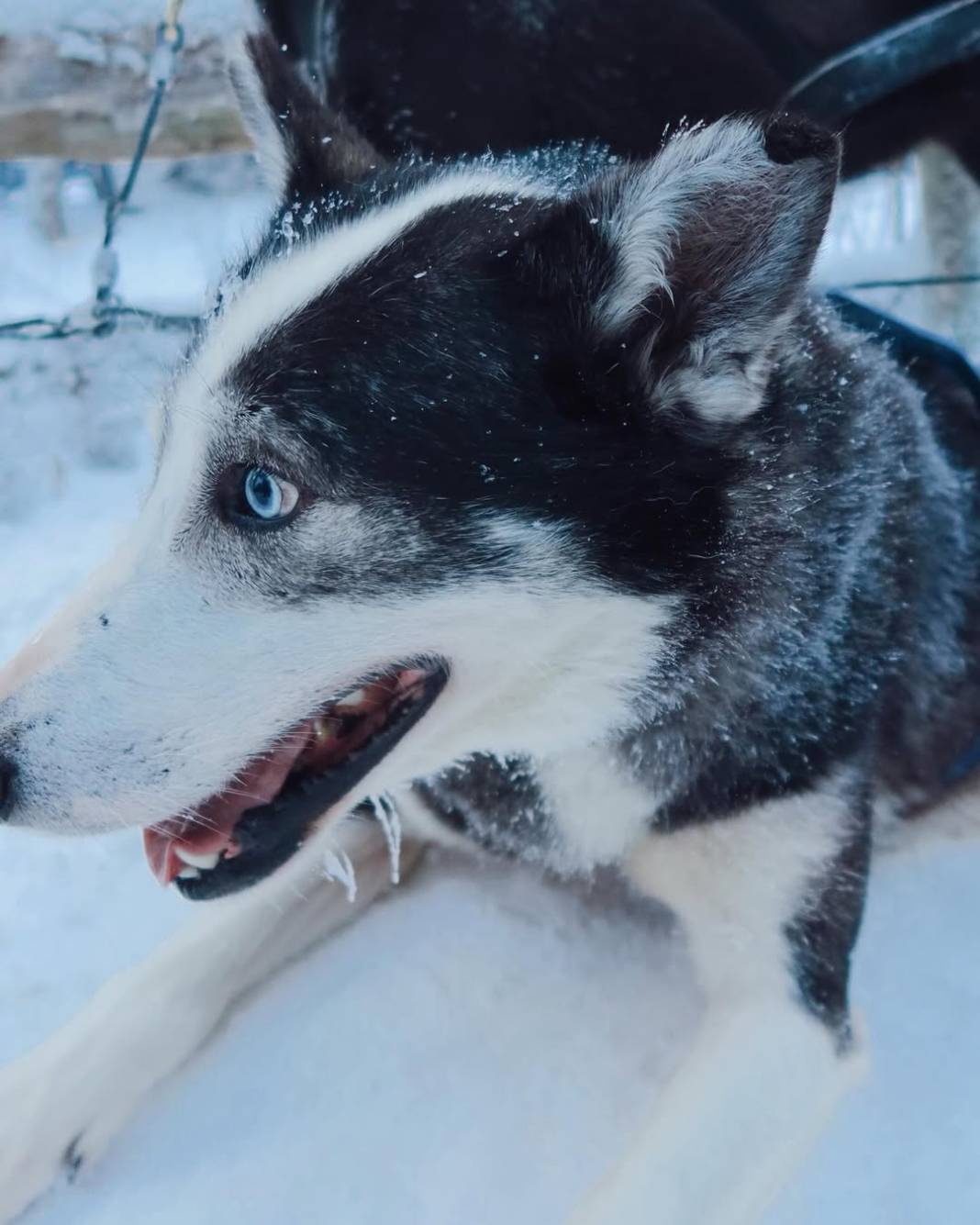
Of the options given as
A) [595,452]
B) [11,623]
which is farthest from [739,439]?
[11,623]

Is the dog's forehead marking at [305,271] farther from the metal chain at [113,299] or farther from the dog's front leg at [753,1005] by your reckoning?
the metal chain at [113,299]

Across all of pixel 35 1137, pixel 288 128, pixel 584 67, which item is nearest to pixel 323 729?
pixel 35 1137

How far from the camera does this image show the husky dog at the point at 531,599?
79 cm

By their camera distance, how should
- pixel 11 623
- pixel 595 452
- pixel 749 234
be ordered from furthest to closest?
1. pixel 11 623
2. pixel 595 452
3. pixel 749 234

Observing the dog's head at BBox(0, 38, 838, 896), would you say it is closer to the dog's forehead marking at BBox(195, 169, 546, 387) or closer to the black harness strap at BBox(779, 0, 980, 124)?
the dog's forehead marking at BBox(195, 169, 546, 387)

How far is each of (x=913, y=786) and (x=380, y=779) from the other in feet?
2.46

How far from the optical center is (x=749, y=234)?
755mm

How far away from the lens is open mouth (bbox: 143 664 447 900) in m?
0.86

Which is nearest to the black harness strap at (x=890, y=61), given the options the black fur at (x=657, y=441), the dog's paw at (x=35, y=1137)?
the black fur at (x=657, y=441)

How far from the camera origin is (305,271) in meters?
0.90

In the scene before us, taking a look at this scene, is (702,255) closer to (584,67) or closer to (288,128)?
(288,128)

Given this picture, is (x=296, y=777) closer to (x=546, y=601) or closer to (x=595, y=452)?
(x=546, y=601)

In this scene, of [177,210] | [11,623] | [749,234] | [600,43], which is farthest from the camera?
[177,210]

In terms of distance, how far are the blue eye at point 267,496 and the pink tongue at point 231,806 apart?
0.17 metres
